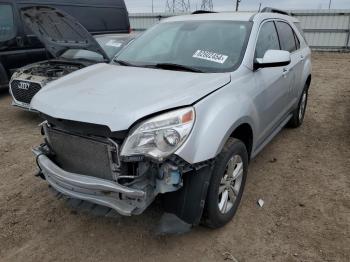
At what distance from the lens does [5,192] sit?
3.64 m

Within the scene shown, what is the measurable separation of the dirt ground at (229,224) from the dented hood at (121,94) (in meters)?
1.10

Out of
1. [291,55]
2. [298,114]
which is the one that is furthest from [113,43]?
[298,114]

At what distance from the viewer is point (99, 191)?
2426mm

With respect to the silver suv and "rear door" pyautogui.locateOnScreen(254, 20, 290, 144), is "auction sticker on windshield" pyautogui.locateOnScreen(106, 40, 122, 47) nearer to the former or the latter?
the silver suv

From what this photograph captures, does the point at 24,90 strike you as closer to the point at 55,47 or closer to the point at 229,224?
the point at 55,47

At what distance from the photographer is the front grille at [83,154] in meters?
2.45

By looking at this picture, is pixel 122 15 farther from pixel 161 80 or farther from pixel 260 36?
pixel 161 80

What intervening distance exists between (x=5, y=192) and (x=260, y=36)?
3.16 m

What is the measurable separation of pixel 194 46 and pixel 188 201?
1.68 m

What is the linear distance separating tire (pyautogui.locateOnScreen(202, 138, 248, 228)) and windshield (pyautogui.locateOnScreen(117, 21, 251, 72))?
2.52ft

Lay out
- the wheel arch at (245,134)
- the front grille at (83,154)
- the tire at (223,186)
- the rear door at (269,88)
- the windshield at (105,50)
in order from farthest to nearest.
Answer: the windshield at (105,50) < the rear door at (269,88) < the wheel arch at (245,134) < the tire at (223,186) < the front grille at (83,154)

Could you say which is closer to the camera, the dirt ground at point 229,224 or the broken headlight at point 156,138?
the broken headlight at point 156,138

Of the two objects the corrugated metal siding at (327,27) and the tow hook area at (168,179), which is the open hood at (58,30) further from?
the corrugated metal siding at (327,27)

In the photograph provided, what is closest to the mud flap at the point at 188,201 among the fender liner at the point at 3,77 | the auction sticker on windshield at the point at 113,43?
the auction sticker on windshield at the point at 113,43
